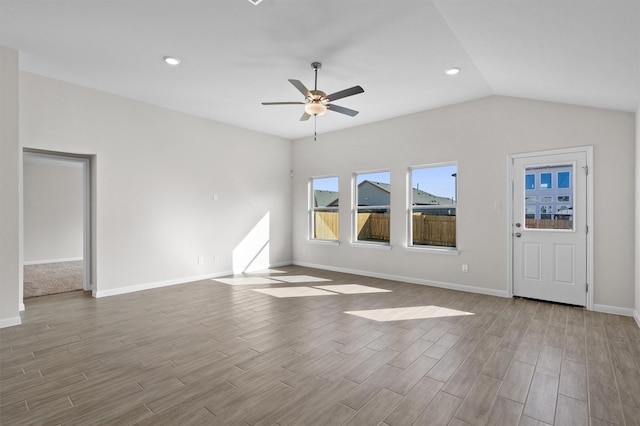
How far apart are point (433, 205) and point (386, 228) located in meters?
1.06

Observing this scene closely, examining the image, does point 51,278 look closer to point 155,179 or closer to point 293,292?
point 155,179

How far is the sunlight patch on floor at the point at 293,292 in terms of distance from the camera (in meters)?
4.90

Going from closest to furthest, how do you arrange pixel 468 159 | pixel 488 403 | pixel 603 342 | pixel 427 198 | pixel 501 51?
pixel 488 403, pixel 603 342, pixel 501 51, pixel 468 159, pixel 427 198

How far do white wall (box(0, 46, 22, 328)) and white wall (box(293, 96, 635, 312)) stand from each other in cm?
498

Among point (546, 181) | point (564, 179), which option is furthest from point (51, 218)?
point (564, 179)

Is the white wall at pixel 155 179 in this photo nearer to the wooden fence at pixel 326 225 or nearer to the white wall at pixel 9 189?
the white wall at pixel 9 189

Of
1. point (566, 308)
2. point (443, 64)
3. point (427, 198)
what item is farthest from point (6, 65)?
point (566, 308)

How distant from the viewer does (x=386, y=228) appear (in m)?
6.25

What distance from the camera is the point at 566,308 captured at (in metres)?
4.16

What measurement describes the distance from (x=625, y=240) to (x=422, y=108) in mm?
3318

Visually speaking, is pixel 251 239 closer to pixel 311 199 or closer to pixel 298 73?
pixel 311 199

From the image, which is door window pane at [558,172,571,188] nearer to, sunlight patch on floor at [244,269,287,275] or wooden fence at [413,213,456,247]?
wooden fence at [413,213,456,247]

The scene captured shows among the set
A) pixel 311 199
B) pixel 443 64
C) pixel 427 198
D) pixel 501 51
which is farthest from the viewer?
pixel 311 199

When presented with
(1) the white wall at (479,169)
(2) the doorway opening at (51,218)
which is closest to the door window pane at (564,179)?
(1) the white wall at (479,169)
